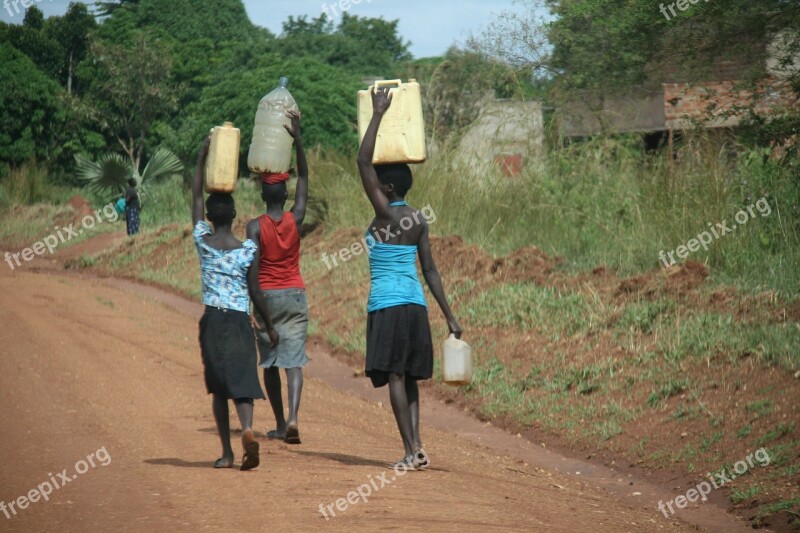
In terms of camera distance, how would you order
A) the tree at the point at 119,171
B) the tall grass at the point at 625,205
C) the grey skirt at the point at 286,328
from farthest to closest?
1. the tree at the point at 119,171
2. the tall grass at the point at 625,205
3. the grey skirt at the point at 286,328

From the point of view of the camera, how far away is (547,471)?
8.16 m

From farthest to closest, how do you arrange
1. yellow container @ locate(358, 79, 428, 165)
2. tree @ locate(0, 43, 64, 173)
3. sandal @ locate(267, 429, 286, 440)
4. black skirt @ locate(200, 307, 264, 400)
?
tree @ locate(0, 43, 64, 173), sandal @ locate(267, 429, 286, 440), yellow container @ locate(358, 79, 428, 165), black skirt @ locate(200, 307, 264, 400)

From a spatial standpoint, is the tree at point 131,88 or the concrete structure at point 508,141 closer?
the concrete structure at point 508,141

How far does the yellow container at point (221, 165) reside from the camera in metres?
6.59

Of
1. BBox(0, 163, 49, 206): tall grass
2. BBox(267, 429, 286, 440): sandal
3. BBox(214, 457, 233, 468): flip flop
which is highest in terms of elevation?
BBox(0, 163, 49, 206): tall grass

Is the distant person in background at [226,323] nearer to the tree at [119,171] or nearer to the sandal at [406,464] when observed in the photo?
the sandal at [406,464]

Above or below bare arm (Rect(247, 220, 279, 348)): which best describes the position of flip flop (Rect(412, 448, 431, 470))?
below

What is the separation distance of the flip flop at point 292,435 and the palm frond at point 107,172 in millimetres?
24089

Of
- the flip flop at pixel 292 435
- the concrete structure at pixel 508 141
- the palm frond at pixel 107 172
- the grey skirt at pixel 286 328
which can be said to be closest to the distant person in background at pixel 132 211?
the palm frond at pixel 107 172

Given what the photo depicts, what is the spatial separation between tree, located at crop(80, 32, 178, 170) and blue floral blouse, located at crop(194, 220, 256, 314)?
31.8 m

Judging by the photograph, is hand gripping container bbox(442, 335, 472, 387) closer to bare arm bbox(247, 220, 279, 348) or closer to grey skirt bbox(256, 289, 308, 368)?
bare arm bbox(247, 220, 279, 348)

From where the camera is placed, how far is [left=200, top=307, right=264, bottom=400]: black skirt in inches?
244

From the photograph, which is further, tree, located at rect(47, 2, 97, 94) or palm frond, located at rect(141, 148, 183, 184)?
tree, located at rect(47, 2, 97, 94)

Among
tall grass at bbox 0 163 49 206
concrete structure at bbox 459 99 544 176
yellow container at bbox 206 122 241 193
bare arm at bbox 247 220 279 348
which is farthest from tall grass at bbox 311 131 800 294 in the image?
tall grass at bbox 0 163 49 206
